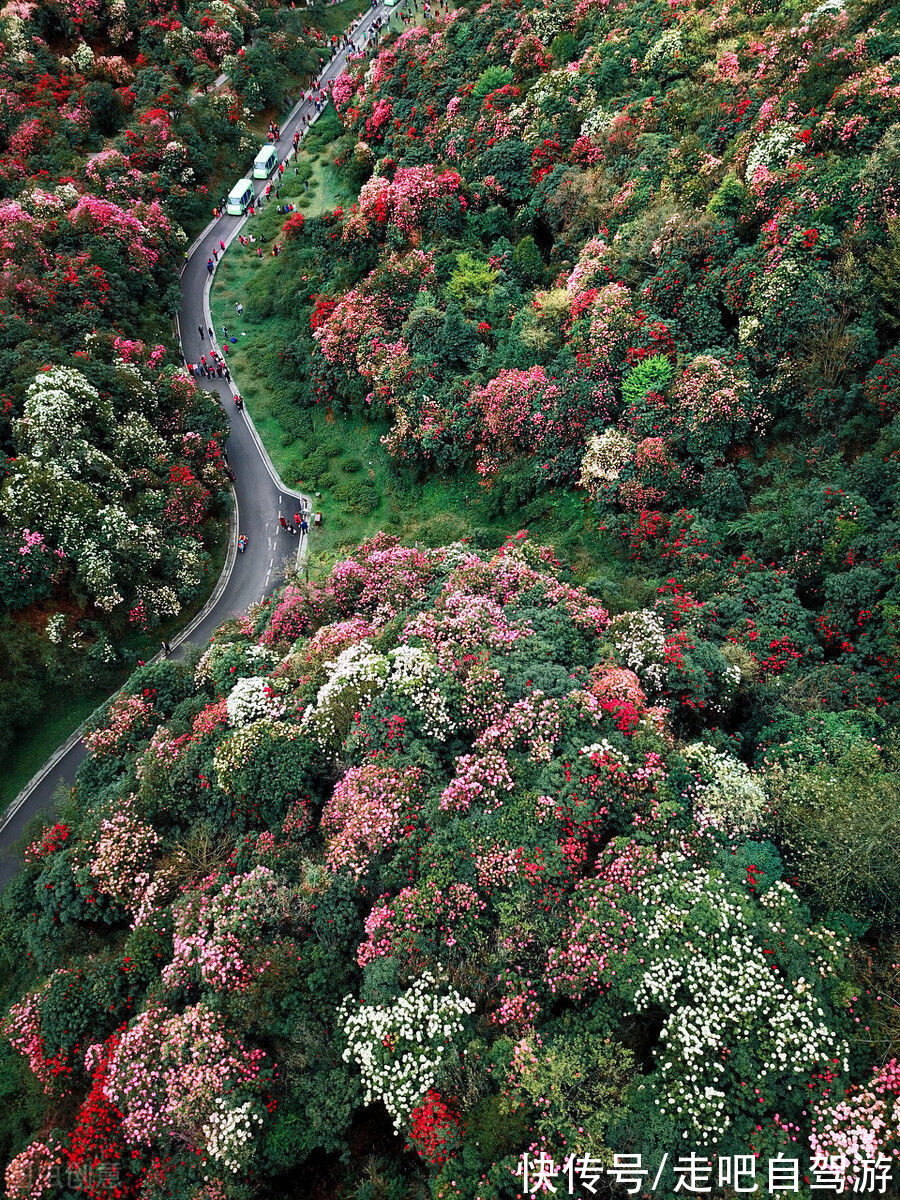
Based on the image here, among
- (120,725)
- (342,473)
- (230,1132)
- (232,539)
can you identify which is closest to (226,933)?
(230,1132)

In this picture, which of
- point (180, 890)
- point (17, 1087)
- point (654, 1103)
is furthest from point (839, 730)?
point (17, 1087)

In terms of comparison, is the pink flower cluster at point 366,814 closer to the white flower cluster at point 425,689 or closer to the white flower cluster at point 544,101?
the white flower cluster at point 425,689

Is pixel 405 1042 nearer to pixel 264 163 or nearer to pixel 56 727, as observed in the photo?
pixel 56 727

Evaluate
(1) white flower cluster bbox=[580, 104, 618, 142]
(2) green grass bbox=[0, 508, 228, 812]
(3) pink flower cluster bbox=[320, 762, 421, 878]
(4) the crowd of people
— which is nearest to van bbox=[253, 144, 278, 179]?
(4) the crowd of people

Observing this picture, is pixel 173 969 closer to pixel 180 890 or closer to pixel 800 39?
pixel 180 890

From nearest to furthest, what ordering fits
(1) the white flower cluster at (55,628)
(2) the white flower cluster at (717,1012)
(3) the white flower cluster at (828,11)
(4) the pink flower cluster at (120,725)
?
(2) the white flower cluster at (717,1012) → (4) the pink flower cluster at (120,725) → (1) the white flower cluster at (55,628) → (3) the white flower cluster at (828,11)

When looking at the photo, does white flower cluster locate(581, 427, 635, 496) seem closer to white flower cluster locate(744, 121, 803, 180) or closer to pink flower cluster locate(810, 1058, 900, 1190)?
white flower cluster locate(744, 121, 803, 180)

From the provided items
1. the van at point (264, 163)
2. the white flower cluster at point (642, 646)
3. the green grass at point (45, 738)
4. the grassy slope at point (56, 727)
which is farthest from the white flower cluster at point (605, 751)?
the van at point (264, 163)
